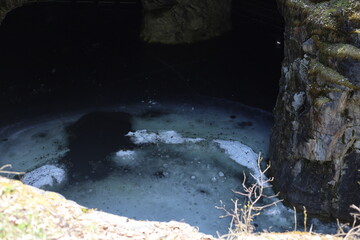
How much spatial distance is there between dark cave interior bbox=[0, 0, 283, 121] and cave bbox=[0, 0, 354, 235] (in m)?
0.05

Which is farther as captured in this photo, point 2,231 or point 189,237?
point 189,237

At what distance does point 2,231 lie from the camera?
5785 millimetres

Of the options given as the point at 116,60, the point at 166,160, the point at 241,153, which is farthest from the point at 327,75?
the point at 116,60

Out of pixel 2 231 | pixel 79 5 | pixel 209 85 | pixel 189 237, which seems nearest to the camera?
pixel 2 231

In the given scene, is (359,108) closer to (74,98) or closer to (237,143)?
(237,143)

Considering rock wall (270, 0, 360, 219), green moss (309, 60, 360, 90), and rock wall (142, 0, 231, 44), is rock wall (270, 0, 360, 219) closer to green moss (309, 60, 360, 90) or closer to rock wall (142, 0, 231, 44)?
green moss (309, 60, 360, 90)

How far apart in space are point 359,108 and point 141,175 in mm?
7114

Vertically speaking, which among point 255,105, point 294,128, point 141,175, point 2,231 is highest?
point 2,231

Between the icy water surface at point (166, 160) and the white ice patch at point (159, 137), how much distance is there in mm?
37

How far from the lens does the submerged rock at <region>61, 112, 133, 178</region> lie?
15086 mm

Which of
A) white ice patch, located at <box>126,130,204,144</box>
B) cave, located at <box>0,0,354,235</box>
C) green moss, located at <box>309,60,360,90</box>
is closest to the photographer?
green moss, located at <box>309,60,360,90</box>

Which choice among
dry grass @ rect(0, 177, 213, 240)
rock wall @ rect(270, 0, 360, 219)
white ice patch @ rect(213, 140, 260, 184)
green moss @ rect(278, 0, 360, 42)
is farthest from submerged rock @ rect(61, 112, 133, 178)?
dry grass @ rect(0, 177, 213, 240)

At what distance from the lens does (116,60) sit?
22.2 meters

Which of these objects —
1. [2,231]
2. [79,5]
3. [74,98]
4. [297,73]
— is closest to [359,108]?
[297,73]
